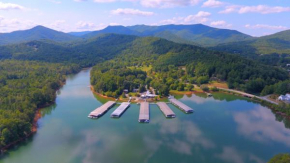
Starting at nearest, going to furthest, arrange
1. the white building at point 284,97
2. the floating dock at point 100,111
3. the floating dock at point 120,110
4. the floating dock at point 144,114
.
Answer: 1. the floating dock at point 144,114
2. the floating dock at point 100,111
3. the floating dock at point 120,110
4. the white building at point 284,97

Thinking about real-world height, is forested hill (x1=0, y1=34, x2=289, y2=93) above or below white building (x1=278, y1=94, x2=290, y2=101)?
above

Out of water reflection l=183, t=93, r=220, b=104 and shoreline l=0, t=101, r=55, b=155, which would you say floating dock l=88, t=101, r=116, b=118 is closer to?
shoreline l=0, t=101, r=55, b=155

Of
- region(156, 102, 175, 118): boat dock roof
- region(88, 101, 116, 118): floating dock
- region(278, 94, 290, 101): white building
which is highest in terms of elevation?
region(278, 94, 290, 101): white building

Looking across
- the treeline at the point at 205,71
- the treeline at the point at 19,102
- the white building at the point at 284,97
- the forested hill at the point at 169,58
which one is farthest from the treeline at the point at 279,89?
the treeline at the point at 19,102

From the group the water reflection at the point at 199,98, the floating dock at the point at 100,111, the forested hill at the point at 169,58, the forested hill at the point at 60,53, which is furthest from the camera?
the forested hill at the point at 60,53

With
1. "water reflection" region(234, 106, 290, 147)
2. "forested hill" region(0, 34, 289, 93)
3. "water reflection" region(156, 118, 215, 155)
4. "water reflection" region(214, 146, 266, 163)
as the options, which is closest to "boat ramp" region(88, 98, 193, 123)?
"water reflection" region(156, 118, 215, 155)

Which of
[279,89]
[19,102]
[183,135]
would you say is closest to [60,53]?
[19,102]

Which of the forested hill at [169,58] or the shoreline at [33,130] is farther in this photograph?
the forested hill at [169,58]

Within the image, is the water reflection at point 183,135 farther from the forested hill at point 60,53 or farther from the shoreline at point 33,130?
the forested hill at point 60,53

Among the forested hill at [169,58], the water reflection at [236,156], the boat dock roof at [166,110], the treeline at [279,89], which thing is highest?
the forested hill at [169,58]
